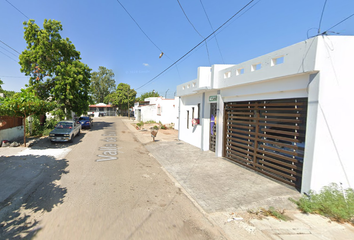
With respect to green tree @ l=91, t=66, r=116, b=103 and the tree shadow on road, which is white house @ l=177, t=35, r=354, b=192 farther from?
green tree @ l=91, t=66, r=116, b=103

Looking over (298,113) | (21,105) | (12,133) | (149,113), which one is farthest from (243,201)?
(149,113)

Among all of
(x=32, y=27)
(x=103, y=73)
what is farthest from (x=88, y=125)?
(x=103, y=73)

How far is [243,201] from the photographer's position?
4785mm

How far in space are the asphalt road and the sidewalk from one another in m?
0.37

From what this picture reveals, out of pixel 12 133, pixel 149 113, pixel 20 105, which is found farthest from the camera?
pixel 149 113

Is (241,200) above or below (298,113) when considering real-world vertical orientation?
below

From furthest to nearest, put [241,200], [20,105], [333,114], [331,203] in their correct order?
[20,105] → [241,200] → [333,114] → [331,203]

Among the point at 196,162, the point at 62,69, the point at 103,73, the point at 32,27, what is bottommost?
the point at 196,162

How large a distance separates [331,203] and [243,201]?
74.9 inches

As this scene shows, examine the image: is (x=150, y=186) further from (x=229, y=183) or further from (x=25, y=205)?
(x=25, y=205)

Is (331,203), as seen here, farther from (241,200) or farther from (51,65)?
(51,65)

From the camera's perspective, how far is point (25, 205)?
4.38 m

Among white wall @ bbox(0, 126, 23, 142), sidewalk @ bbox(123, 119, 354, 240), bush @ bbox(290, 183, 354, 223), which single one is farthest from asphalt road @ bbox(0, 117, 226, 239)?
white wall @ bbox(0, 126, 23, 142)

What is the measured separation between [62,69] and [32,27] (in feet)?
15.7
